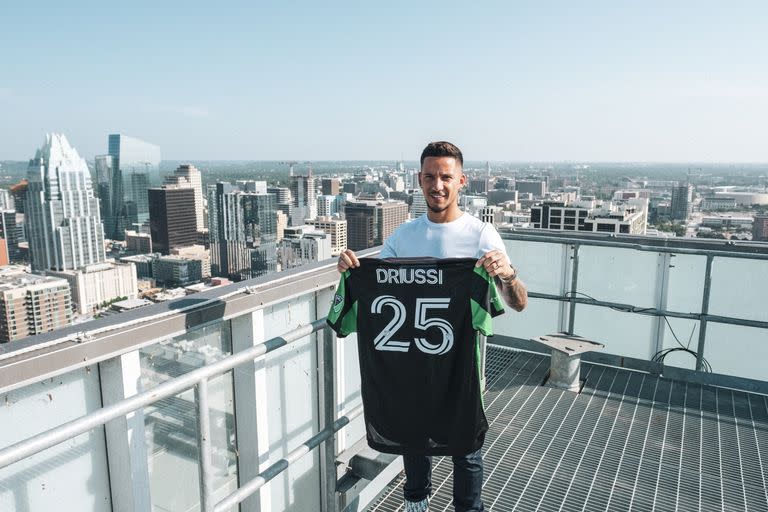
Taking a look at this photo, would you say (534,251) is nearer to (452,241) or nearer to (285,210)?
(452,241)

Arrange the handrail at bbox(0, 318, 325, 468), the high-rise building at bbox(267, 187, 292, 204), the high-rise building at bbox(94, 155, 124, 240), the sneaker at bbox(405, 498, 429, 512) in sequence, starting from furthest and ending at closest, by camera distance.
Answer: the high-rise building at bbox(267, 187, 292, 204)
the high-rise building at bbox(94, 155, 124, 240)
the sneaker at bbox(405, 498, 429, 512)
the handrail at bbox(0, 318, 325, 468)

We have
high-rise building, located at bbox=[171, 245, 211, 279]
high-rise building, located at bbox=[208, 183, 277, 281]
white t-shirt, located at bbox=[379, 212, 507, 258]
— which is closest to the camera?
white t-shirt, located at bbox=[379, 212, 507, 258]

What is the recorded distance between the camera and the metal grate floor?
262 centimetres

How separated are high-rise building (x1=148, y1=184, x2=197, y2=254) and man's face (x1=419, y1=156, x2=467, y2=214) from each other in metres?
93.1

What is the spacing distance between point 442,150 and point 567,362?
8.02ft

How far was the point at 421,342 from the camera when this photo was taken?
71.6 inches

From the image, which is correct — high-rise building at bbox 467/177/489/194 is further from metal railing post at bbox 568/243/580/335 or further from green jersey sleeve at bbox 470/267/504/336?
green jersey sleeve at bbox 470/267/504/336

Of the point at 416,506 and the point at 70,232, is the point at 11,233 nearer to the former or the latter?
the point at 70,232


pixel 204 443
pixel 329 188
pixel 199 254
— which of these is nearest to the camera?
pixel 204 443

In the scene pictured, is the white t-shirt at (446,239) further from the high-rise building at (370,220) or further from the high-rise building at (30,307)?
the high-rise building at (370,220)

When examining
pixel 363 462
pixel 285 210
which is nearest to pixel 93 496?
pixel 363 462

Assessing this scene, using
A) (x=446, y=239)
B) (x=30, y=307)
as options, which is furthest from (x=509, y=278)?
(x=30, y=307)

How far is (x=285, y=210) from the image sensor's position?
110 metres

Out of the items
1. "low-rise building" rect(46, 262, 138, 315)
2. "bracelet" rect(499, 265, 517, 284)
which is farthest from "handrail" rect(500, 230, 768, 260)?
"low-rise building" rect(46, 262, 138, 315)
